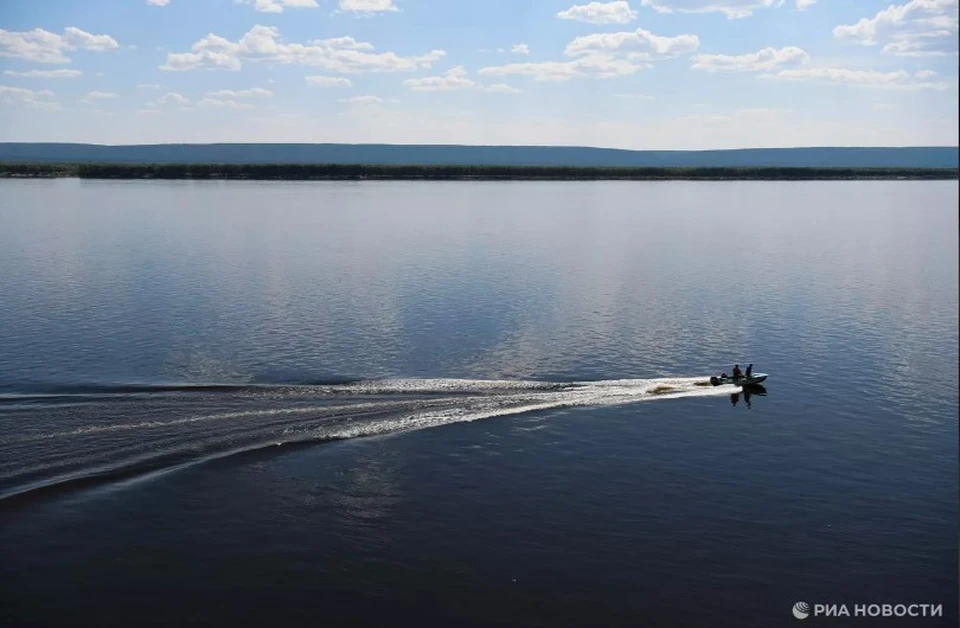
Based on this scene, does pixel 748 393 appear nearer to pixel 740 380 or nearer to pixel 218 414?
pixel 740 380

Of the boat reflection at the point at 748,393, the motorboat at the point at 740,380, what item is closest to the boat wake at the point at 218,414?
the motorboat at the point at 740,380

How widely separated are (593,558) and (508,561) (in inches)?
128

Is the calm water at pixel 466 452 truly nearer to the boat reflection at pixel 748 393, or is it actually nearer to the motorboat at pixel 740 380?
the boat reflection at pixel 748 393

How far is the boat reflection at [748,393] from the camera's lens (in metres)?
51.5

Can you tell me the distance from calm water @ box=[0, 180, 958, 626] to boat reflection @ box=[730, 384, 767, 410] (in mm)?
372

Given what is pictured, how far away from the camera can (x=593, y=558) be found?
33.8 m

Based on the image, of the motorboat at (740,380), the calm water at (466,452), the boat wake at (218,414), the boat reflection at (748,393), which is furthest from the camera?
the motorboat at (740,380)

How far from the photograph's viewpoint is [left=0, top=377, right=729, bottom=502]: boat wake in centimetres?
3888

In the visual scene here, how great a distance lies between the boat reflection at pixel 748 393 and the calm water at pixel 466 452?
1.22 feet

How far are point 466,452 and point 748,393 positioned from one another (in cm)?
1932

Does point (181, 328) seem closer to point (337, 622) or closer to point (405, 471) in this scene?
point (405, 471)

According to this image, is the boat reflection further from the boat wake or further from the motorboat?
the boat wake

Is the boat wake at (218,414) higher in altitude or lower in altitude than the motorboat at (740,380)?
lower

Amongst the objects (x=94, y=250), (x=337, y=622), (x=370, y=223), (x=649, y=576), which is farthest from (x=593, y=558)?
(x=370, y=223)
